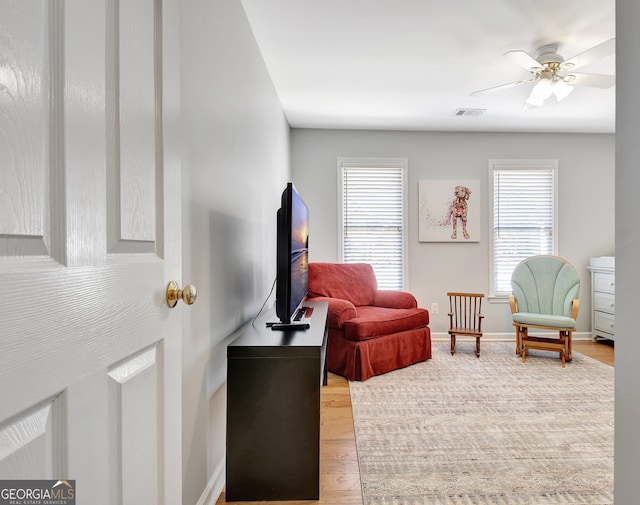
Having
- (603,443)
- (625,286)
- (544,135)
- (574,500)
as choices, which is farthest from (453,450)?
(544,135)

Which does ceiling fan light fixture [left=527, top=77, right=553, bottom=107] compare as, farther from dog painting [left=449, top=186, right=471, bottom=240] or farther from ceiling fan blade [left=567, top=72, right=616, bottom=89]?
dog painting [left=449, top=186, right=471, bottom=240]

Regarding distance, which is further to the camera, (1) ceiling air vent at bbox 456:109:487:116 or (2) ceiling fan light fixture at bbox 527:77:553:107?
(1) ceiling air vent at bbox 456:109:487:116

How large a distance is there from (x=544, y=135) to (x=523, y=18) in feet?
9.33

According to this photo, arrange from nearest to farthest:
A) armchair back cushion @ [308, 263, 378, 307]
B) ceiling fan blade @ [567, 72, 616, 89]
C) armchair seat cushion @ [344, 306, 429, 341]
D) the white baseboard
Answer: the white baseboard < ceiling fan blade @ [567, 72, 616, 89] < armchair seat cushion @ [344, 306, 429, 341] < armchair back cushion @ [308, 263, 378, 307]

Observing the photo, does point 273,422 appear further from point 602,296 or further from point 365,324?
point 602,296

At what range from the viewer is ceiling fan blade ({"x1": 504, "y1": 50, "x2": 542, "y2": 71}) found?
7.82 feet

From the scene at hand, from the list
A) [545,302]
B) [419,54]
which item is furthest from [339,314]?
[545,302]

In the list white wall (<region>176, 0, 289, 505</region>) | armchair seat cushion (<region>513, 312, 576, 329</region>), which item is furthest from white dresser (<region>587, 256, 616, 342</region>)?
white wall (<region>176, 0, 289, 505</region>)

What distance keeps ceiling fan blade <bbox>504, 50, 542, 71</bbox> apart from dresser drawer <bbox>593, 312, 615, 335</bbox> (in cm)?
317

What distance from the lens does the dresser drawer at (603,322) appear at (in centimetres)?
418

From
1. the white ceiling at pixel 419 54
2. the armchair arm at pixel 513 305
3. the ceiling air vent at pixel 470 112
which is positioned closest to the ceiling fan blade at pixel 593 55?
the white ceiling at pixel 419 54

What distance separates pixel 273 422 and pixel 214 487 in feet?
1.38

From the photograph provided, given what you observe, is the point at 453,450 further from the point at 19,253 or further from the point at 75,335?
the point at 19,253

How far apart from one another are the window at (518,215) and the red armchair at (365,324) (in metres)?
1.65
